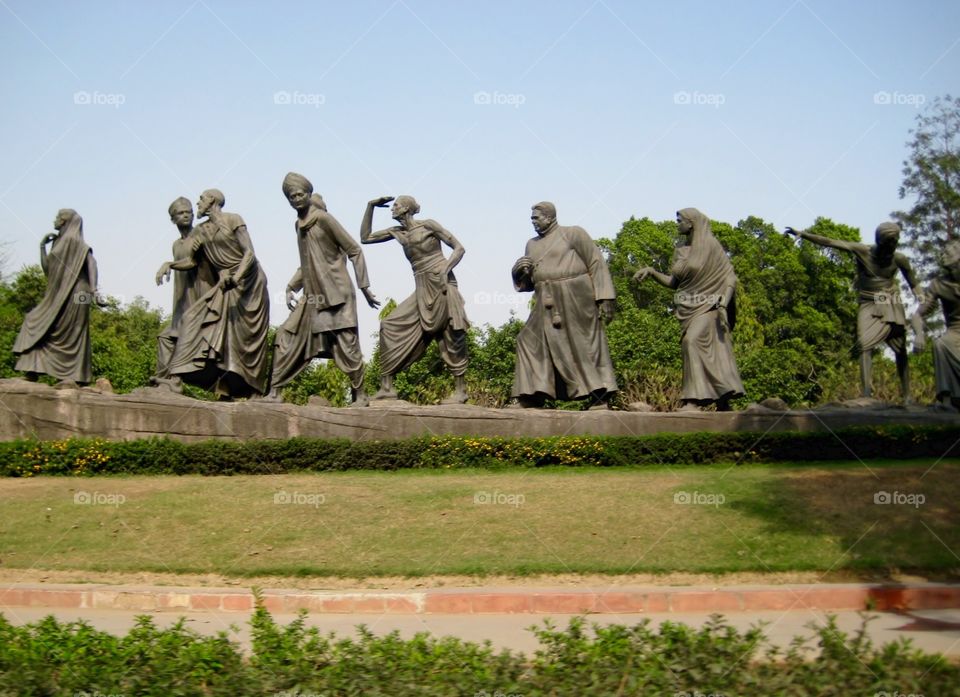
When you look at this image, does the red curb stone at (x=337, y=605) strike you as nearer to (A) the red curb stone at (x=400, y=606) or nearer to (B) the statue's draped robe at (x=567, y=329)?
(A) the red curb stone at (x=400, y=606)

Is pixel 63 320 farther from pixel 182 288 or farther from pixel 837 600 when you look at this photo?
pixel 837 600

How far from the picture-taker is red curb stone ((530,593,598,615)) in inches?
336

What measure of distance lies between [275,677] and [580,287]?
30.5ft

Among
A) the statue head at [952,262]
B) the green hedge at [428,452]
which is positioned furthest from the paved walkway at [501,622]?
the statue head at [952,262]

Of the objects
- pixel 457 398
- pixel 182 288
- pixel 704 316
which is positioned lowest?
pixel 457 398

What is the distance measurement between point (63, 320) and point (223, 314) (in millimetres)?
1991

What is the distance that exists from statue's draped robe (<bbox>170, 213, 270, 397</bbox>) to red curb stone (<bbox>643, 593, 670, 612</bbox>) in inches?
319

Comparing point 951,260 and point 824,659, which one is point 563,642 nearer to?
point 824,659

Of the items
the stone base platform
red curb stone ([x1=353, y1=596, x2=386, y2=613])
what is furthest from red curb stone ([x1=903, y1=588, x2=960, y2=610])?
the stone base platform

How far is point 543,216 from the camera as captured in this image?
15.0m

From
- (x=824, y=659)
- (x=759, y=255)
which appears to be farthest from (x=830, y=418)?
(x=759, y=255)

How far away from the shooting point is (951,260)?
14594 millimetres

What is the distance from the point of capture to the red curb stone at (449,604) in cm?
861

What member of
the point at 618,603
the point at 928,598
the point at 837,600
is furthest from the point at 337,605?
the point at 928,598
